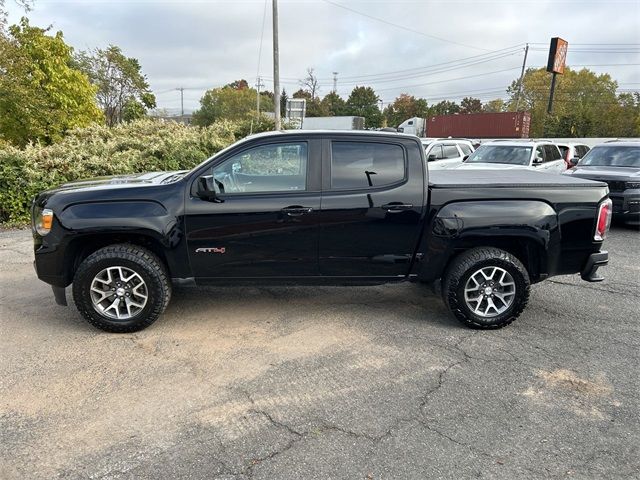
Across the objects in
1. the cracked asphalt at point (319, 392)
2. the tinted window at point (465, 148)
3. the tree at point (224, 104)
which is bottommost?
the cracked asphalt at point (319, 392)

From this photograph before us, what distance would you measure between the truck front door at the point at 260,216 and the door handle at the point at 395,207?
2.02 feet

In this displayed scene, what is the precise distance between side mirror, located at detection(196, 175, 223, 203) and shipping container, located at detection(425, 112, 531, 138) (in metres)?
34.8

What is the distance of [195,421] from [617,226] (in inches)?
400

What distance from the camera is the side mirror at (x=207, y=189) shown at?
4.01 m

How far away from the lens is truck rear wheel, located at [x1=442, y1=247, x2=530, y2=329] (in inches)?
168

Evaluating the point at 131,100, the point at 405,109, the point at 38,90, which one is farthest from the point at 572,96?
the point at 38,90

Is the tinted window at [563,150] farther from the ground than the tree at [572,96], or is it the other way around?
the tree at [572,96]

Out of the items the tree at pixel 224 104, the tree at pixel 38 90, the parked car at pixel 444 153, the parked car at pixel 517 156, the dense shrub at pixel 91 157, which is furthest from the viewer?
the tree at pixel 224 104

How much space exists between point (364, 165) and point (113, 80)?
3770 cm

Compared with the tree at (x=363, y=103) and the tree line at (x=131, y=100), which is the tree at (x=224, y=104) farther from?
the tree at (x=363, y=103)

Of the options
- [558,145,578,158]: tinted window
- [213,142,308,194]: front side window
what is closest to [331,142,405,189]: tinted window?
[213,142,308,194]: front side window

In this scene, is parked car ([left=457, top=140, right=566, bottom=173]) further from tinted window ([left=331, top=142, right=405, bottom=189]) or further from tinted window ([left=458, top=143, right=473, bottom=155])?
tinted window ([left=331, top=142, right=405, bottom=189])

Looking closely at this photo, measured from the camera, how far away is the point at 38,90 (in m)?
16.2

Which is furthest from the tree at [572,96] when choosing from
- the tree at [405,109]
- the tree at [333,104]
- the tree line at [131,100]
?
the tree at [333,104]
